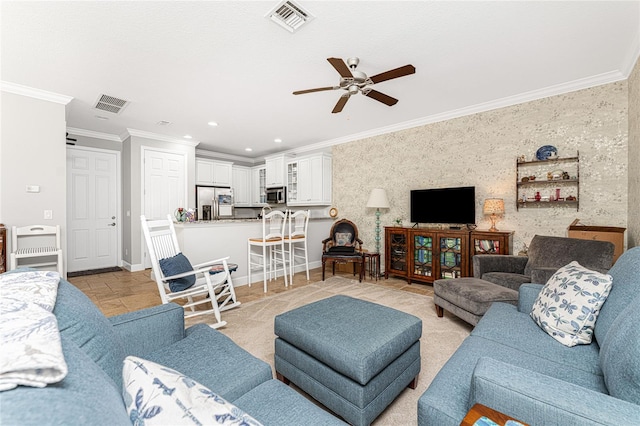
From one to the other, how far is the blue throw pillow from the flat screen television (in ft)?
11.1

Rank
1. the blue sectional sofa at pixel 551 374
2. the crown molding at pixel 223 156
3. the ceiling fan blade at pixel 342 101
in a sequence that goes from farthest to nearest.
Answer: the crown molding at pixel 223 156, the ceiling fan blade at pixel 342 101, the blue sectional sofa at pixel 551 374

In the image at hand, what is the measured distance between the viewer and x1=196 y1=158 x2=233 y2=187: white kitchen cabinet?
6.38 metres

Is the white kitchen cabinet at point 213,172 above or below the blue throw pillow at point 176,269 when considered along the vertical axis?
above

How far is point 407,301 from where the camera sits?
3.48 metres

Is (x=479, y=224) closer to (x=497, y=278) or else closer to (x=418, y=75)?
(x=497, y=278)

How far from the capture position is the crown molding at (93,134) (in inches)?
195

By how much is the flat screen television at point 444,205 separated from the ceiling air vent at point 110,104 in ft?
14.5

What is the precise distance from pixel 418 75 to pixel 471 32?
74 centimetres

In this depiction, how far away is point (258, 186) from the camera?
757cm

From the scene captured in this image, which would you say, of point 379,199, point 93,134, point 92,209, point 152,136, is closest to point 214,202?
point 152,136

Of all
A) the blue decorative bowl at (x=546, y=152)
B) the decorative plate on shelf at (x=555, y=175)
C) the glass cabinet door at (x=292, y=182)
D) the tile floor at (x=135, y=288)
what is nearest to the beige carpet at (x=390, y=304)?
the tile floor at (x=135, y=288)

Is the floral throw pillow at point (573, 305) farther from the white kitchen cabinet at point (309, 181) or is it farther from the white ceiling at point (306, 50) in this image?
the white kitchen cabinet at point (309, 181)

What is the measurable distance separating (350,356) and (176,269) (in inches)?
79.4

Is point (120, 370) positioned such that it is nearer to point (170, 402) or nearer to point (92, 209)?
point (170, 402)
